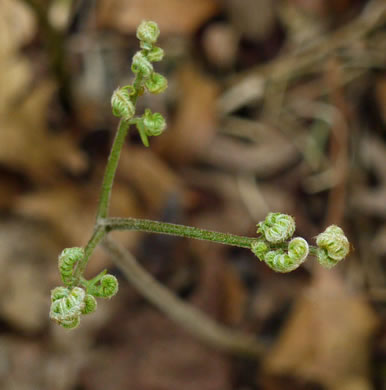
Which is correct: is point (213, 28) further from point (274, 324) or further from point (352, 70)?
point (274, 324)

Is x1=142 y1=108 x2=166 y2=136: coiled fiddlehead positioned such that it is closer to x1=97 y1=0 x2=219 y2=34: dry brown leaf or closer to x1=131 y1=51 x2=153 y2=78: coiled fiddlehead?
x1=131 y1=51 x2=153 y2=78: coiled fiddlehead

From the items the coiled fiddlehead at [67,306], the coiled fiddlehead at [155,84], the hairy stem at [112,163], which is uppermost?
the coiled fiddlehead at [155,84]

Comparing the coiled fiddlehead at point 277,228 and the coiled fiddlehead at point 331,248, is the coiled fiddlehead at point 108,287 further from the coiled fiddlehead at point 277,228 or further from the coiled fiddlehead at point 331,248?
the coiled fiddlehead at point 331,248

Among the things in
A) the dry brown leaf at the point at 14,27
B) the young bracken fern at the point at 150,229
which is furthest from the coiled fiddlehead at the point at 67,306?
the dry brown leaf at the point at 14,27

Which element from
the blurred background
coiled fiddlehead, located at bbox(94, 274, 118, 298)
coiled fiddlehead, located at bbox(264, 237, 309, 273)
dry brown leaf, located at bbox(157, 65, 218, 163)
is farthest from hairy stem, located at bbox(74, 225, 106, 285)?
dry brown leaf, located at bbox(157, 65, 218, 163)

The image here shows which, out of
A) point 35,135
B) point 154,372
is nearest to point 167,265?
point 154,372

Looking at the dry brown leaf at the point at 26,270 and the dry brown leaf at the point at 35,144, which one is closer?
the dry brown leaf at the point at 26,270
